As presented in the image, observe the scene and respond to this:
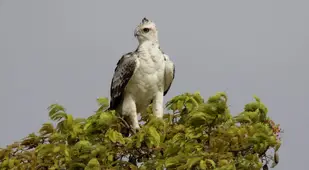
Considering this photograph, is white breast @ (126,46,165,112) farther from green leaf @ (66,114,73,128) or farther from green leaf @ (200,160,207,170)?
green leaf @ (200,160,207,170)

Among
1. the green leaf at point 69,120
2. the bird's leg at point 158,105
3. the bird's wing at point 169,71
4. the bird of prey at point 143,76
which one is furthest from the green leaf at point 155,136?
the bird's wing at point 169,71

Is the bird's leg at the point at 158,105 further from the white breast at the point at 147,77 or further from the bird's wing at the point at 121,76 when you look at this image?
the bird's wing at the point at 121,76

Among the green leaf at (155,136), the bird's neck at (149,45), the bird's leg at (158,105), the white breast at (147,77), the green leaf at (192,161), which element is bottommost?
the green leaf at (192,161)

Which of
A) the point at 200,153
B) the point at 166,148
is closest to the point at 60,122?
the point at 166,148

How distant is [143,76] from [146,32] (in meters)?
0.92

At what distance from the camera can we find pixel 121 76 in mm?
17797

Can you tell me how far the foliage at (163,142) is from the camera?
1359 centimetres

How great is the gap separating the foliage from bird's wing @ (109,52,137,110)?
80.8 inches

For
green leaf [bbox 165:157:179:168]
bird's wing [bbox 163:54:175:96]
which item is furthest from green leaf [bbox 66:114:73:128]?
bird's wing [bbox 163:54:175:96]

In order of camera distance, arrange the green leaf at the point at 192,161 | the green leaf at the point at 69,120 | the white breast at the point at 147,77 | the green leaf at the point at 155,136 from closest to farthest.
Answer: the green leaf at the point at 192,161 → the green leaf at the point at 155,136 → the green leaf at the point at 69,120 → the white breast at the point at 147,77

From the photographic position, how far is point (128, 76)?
17.7 meters

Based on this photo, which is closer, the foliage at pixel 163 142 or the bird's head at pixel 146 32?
the foliage at pixel 163 142

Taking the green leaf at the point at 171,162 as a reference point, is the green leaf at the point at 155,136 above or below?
above

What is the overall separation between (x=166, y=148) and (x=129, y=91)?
12.7 feet
